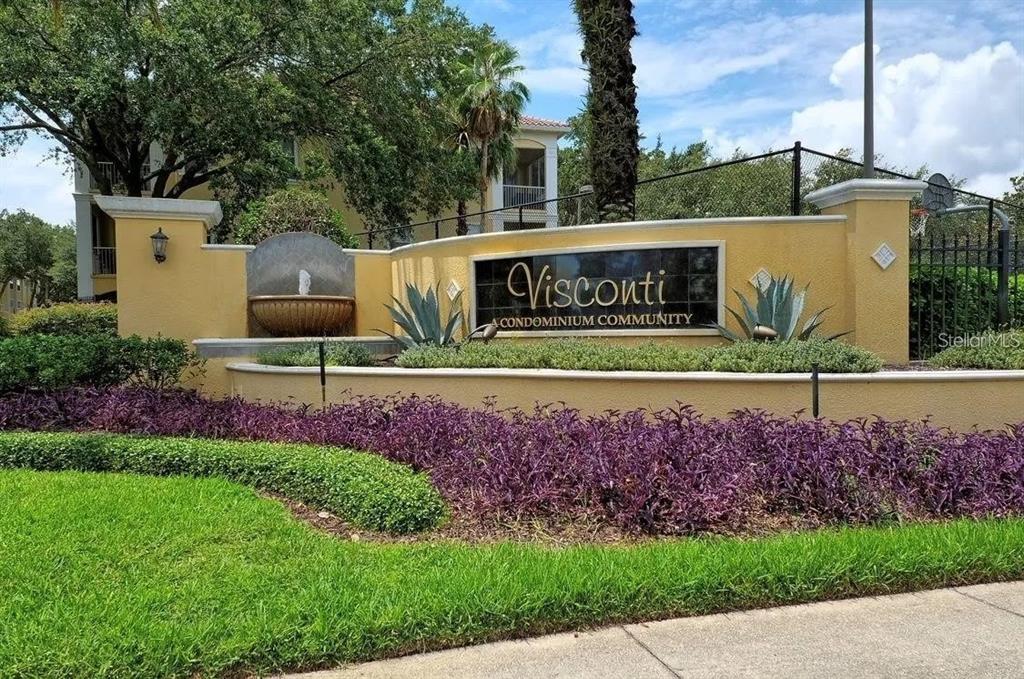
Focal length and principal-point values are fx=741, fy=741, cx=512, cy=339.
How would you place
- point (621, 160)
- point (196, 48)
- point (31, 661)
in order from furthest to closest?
point (196, 48), point (621, 160), point (31, 661)

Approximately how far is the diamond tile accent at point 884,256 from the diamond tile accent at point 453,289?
5.72 metres

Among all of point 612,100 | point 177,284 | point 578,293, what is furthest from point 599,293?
point 177,284

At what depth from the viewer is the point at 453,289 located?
1139cm

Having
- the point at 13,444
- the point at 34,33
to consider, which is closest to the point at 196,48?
the point at 34,33

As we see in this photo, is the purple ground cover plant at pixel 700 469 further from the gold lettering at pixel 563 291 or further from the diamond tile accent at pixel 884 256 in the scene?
the gold lettering at pixel 563 291

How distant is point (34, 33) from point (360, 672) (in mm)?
22176

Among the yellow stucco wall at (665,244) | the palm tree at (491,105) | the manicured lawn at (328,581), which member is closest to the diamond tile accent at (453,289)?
the yellow stucco wall at (665,244)

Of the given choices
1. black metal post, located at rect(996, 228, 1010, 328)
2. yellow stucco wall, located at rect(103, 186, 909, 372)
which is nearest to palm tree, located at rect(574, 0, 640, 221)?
yellow stucco wall, located at rect(103, 186, 909, 372)

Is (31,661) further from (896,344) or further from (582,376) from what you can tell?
(896,344)

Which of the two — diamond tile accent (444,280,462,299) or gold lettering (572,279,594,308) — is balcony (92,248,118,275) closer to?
diamond tile accent (444,280,462,299)

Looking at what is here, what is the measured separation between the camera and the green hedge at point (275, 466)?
5184mm

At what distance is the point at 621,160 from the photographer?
10961 mm

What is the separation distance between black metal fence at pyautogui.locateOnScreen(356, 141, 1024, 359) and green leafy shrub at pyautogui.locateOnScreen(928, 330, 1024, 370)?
831 mm

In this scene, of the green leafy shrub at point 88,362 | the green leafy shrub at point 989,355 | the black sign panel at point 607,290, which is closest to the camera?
the green leafy shrub at point 989,355
